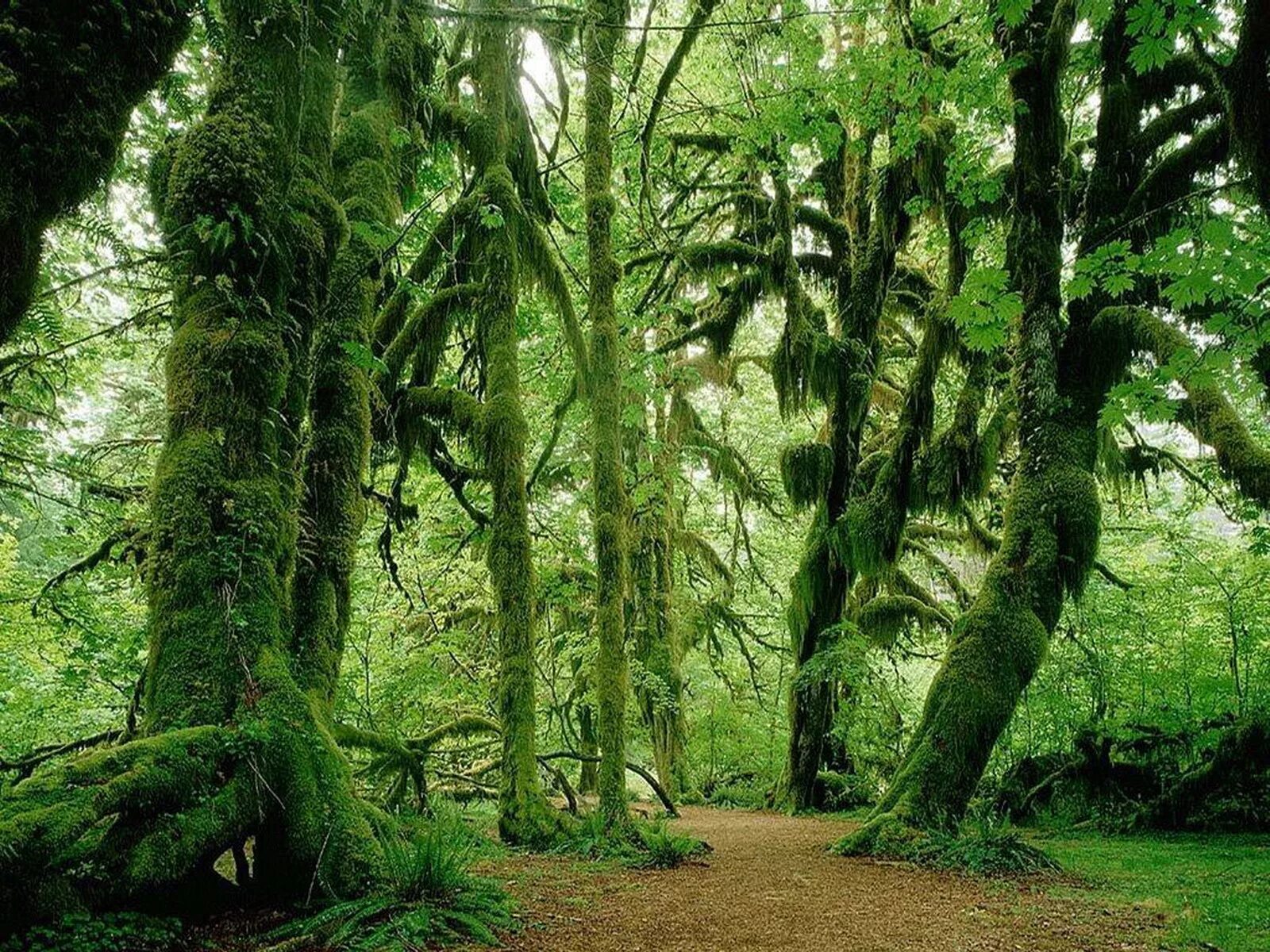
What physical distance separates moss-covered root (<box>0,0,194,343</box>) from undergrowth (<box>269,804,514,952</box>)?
2.98 meters

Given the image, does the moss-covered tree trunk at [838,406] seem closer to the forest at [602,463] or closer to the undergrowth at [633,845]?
the forest at [602,463]

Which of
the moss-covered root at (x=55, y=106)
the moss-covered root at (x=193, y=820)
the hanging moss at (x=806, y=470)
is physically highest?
the hanging moss at (x=806, y=470)

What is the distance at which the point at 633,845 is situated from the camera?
274 inches

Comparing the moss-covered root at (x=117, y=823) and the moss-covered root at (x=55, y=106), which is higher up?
the moss-covered root at (x=55, y=106)

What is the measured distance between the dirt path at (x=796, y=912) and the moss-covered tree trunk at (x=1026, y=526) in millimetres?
1231

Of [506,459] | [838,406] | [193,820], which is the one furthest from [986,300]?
[838,406]

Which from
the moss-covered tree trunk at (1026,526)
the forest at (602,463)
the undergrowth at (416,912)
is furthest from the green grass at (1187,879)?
the undergrowth at (416,912)

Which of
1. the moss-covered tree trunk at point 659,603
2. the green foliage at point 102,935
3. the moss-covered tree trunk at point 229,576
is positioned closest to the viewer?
the green foliage at point 102,935

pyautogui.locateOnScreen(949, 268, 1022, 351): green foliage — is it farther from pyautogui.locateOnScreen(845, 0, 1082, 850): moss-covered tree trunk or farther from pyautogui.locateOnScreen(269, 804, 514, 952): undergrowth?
pyautogui.locateOnScreen(269, 804, 514, 952): undergrowth

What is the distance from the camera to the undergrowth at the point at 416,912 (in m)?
3.40

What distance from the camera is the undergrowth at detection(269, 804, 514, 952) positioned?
11.2 ft

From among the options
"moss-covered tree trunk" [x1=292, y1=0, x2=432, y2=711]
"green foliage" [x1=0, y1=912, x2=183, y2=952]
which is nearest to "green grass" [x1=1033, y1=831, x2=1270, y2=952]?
"green foliage" [x1=0, y1=912, x2=183, y2=952]

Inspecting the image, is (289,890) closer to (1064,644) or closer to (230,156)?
(230,156)

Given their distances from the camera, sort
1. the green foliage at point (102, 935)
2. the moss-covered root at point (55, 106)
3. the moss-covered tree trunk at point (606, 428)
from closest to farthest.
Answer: the moss-covered root at point (55, 106)
the green foliage at point (102, 935)
the moss-covered tree trunk at point (606, 428)
